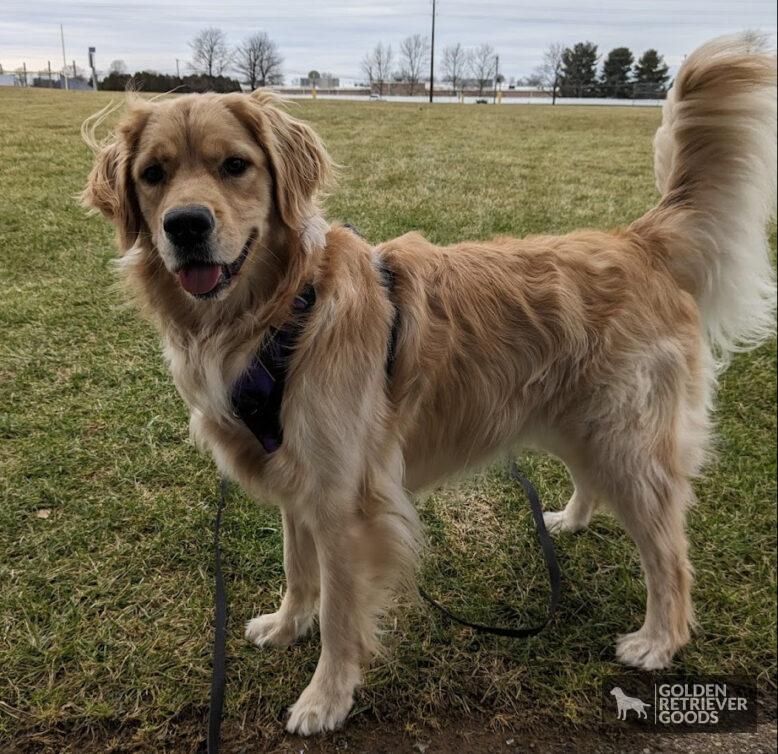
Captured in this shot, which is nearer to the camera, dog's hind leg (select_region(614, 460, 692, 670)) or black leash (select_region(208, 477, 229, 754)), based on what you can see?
black leash (select_region(208, 477, 229, 754))

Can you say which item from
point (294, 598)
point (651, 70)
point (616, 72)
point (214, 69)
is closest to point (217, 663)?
A: point (294, 598)

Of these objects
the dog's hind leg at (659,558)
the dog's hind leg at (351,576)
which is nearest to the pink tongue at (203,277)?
the dog's hind leg at (351,576)

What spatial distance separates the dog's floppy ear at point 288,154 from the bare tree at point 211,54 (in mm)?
284

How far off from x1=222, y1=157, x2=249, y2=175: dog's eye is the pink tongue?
1.13 ft

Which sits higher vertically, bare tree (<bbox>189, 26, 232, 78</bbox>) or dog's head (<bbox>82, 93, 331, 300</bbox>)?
bare tree (<bbox>189, 26, 232, 78</bbox>)

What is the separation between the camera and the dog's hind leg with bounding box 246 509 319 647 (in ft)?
7.61

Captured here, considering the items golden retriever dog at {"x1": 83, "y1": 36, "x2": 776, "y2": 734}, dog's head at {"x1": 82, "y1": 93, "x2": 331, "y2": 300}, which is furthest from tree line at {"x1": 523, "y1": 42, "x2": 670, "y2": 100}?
dog's head at {"x1": 82, "y1": 93, "x2": 331, "y2": 300}

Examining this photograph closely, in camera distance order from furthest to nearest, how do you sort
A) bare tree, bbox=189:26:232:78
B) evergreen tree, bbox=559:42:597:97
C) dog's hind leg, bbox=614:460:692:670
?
evergreen tree, bbox=559:42:597:97, dog's hind leg, bbox=614:460:692:670, bare tree, bbox=189:26:232:78

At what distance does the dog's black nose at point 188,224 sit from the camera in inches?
66.4

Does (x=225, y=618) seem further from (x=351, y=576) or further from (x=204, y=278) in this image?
(x=204, y=278)

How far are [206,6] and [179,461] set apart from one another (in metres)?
2.13

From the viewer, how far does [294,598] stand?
7.75 feet

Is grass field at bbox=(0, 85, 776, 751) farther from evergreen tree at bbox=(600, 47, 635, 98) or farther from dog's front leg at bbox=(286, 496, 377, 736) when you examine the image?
evergreen tree at bbox=(600, 47, 635, 98)

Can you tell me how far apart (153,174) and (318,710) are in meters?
1.88
